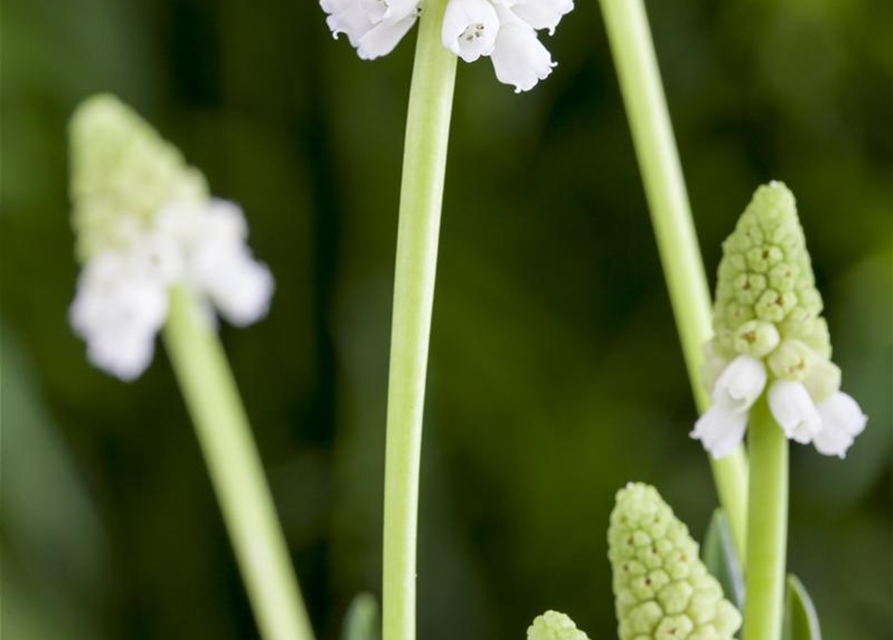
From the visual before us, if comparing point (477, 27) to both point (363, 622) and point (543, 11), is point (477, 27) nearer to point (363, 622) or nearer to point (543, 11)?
point (543, 11)

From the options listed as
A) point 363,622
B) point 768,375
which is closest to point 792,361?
point 768,375

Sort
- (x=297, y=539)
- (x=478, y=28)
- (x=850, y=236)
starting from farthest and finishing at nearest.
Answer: (x=297, y=539) < (x=850, y=236) < (x=478, y=28)

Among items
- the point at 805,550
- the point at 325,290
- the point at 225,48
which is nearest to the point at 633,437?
the point at 805,550

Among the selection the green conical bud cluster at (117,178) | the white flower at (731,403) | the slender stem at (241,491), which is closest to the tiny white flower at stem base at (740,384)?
the white flower at (731,403)

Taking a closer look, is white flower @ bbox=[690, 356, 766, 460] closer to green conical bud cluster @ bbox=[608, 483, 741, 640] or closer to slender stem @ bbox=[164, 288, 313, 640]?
green conical bud cluster @ bbox=[608, 483, 741, 640]

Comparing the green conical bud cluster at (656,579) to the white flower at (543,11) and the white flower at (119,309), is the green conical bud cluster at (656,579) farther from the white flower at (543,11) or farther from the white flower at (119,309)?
the white flower at (119,309)

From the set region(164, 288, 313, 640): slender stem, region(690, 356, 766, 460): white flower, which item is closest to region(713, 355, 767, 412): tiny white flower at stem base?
region(690, 356, 766, 460): white flower

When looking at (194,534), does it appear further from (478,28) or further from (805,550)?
(478,28)
